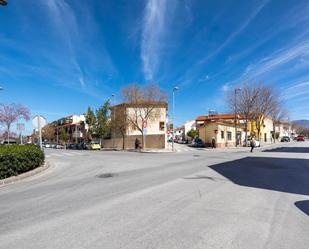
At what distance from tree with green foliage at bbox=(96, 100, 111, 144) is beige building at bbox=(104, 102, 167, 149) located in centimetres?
225

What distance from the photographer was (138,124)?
137ft

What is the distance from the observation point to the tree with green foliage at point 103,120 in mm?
47750

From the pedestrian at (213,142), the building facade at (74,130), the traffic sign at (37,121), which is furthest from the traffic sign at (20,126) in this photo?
the building facade at (74,130)

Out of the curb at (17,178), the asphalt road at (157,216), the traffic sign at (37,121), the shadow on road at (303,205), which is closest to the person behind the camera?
the asphalt road at (157,216)

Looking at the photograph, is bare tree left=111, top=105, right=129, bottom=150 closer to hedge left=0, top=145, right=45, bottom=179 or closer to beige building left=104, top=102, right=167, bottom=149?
beige building left=104, top=102, right=167, bottom=149

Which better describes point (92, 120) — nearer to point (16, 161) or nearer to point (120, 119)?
point (120, 119)

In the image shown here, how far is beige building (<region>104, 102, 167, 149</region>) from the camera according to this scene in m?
39.7

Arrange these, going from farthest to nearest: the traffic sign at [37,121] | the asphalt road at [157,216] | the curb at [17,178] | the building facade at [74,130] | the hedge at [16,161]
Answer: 1. the building facade at [74,130]
2. the traffic sign at [37,121]
3. the hedge at [16,161]
4. the curb at [17,178]
5. the asphalt road at [157,216]

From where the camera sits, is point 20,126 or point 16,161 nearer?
point 16,161

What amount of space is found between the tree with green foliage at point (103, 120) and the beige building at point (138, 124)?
2247 mm

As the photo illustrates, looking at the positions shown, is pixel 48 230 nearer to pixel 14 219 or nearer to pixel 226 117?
pixel 14 219

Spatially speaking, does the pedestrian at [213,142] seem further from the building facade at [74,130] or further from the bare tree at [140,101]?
the building facade at [74,130]

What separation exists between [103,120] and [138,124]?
930 cm

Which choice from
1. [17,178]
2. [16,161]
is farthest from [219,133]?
[17,178]
